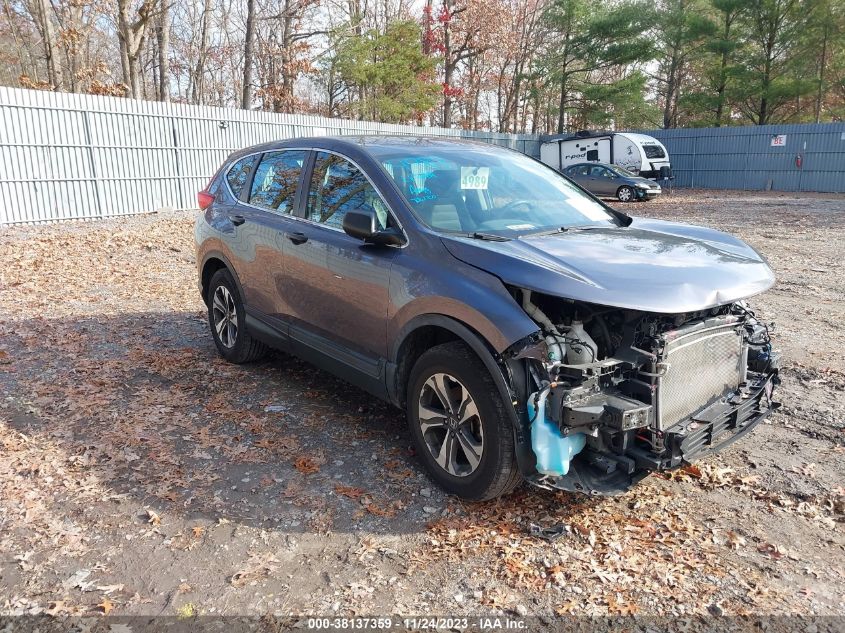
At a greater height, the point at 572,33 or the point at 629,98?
the point at 572,33

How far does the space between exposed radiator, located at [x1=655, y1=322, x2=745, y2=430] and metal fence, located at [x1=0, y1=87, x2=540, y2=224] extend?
10.6 metres

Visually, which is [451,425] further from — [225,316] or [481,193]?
[225,316]

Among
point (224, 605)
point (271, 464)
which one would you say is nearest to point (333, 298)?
point (271, 464)

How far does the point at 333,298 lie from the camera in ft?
13.3

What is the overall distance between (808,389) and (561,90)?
36950mm

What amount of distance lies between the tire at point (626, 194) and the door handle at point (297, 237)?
65.1ft

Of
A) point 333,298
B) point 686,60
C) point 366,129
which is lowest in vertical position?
point 333,298

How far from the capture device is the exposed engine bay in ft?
9.32

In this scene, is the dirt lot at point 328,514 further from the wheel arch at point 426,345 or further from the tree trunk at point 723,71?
the tree trunk at point 723,71

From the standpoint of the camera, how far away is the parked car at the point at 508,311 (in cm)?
288

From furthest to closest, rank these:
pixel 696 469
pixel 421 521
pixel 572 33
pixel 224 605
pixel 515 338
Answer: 1. pixel 572 33
2. pixel 696 469
3. pixel 421 521
4. pixel 515 338
5. pixel 224 605

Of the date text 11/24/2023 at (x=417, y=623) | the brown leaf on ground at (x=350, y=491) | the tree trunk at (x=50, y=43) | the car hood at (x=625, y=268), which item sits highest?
the tree trunk at (x=50, y=43)

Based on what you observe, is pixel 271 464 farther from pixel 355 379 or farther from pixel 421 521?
pixel 421 521

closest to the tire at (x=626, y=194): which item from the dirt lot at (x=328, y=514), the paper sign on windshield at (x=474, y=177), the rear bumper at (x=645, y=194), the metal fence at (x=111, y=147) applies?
the rear bumper at (x=645, y=194)
